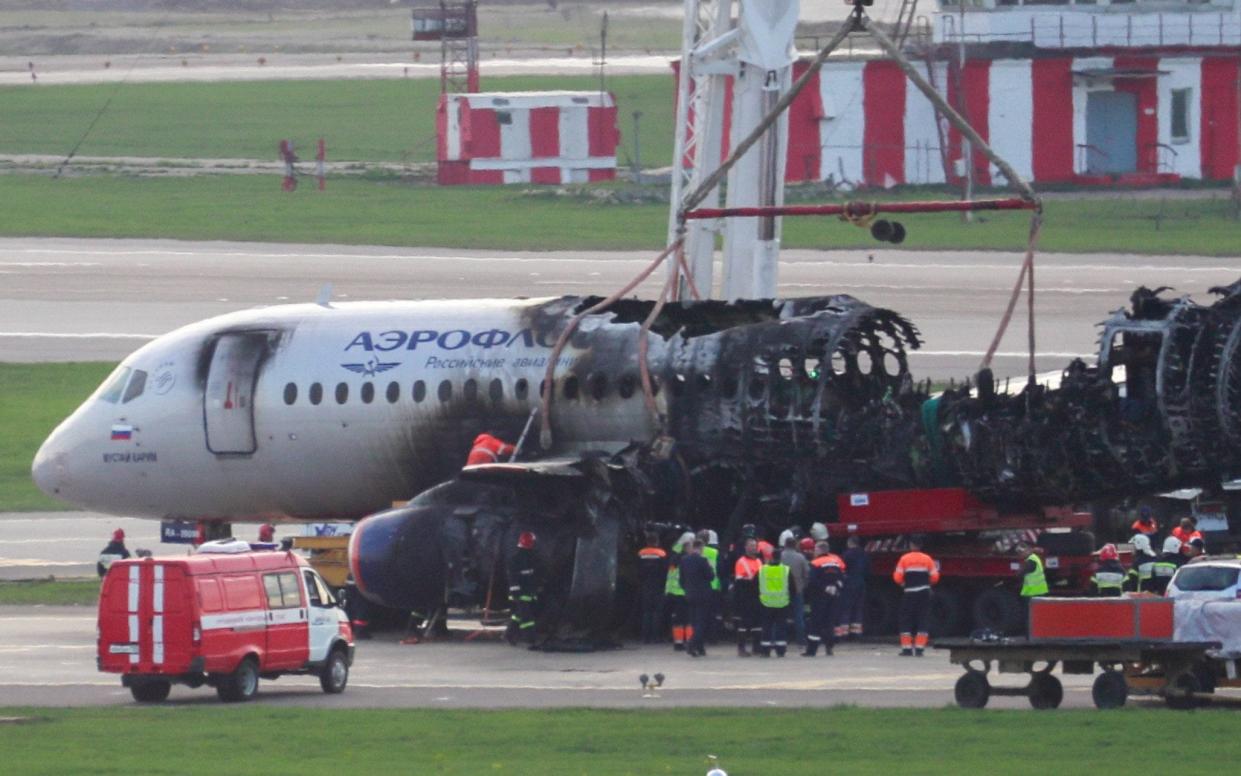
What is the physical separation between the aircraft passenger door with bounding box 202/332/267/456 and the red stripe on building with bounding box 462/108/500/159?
173 ft

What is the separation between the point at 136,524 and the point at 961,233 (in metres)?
35.3

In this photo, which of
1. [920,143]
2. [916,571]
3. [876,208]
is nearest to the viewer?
[916,571]

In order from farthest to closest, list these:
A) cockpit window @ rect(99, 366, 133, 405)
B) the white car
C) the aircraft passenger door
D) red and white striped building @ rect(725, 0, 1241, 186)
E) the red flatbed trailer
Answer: red and white striped building @ rect(725, 0, 1241, 186)
cockpit window @ rect(99, 366, 133, 405)
the aircraft passenger door
the red flatbed trailer
the white car

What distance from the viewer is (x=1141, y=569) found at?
32875 mm

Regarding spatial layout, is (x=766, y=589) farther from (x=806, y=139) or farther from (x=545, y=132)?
(x=545, y=132)

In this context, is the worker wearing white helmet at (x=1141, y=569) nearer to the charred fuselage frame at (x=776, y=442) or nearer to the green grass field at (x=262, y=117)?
the charred fuselage frame at (x=776, y=442)

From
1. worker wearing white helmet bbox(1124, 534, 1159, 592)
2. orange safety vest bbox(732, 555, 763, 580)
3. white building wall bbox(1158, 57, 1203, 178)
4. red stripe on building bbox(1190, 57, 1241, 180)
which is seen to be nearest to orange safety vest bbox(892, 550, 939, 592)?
orange safety vest bbox(732, 555, 763, 580)

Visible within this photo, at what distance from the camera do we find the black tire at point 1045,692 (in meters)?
25.3

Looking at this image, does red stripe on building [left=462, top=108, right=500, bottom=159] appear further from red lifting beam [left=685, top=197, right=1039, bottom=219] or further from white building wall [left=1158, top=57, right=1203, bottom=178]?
red lifting beam [left=685, top=197, right=1039, bottom=219]

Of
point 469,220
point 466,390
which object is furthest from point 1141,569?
point 469,220

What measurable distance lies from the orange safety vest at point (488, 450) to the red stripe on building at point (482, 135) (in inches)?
2203

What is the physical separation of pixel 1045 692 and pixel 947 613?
7.10 metres

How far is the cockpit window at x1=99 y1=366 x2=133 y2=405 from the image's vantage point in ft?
129

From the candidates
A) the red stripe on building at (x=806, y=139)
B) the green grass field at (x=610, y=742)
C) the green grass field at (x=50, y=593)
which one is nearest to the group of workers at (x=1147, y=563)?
the green grass field at (x=610, y=742)
